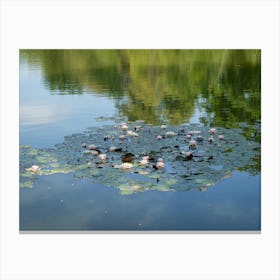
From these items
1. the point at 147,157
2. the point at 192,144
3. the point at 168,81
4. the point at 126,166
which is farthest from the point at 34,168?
the point at 168,81

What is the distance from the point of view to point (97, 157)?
5512 mm

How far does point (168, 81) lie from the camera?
21.9 ft

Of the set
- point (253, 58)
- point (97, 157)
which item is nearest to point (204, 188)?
point (97, 157)

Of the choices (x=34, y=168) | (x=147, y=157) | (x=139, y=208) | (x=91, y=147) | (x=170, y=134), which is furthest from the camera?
(x=170, y=134)

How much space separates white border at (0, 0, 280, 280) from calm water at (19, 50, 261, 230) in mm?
135

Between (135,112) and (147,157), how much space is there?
129 centimetres

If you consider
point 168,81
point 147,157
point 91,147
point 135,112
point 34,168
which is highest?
point 168,81

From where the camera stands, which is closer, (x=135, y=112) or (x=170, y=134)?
(x=170, y=134)

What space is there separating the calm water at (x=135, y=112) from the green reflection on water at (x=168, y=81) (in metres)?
0.01

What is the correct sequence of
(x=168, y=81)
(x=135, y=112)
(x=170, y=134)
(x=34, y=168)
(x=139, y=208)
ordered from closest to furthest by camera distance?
1. (x=139, y=208)
2. (x=34, y=168)
3. (x=170, y=134)
4. (x=135, y=112)
5. (x=168, y=81)

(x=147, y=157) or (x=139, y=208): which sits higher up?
(x=147, y=157)

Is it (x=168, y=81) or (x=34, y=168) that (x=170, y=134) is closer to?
(x=168, y=81)

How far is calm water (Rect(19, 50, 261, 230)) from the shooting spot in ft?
15.1
